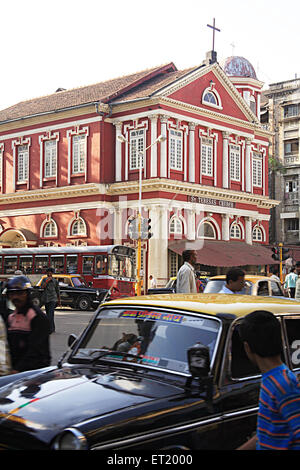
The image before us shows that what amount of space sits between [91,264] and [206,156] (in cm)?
1287

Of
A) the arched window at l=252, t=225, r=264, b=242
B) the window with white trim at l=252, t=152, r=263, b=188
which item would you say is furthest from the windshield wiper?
the window with white trim at l=252, t=152, r=263, b=188

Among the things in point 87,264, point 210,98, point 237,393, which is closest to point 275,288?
point 237,393

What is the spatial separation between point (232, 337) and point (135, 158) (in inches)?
1304

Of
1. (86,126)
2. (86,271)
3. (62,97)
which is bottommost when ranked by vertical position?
(86,271)

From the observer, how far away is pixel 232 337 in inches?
181

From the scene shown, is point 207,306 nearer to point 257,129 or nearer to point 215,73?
point 215,73

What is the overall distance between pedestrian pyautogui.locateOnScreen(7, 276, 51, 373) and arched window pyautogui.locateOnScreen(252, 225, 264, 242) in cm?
3839

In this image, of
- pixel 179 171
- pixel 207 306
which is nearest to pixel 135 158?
pixel 179 171

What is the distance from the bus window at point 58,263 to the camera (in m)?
Answer: 31.7

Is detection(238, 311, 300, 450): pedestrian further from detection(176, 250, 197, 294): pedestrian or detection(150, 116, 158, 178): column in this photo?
detection(150, 116, 158, 178): column

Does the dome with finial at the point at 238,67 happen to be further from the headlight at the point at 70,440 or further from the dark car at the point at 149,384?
the headlight at the point at 70,440

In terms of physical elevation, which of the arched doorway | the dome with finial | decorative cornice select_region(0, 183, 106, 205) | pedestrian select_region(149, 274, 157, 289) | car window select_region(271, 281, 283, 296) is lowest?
pedestrian select_region(149, 274, 157, 289)

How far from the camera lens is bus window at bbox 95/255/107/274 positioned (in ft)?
98.3

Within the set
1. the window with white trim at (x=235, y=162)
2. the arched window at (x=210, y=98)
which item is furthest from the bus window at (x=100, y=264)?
the arched window at (x=210, y=98)
